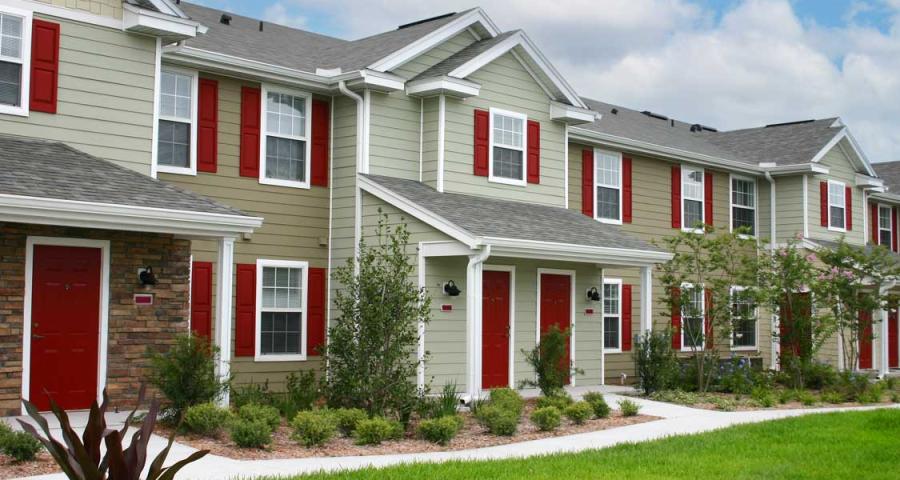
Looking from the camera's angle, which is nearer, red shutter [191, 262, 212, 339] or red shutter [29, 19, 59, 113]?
red shutter [29, 19, 59, 113]

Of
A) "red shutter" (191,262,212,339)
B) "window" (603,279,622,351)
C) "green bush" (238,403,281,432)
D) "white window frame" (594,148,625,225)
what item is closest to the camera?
"green bush" (238,403,281,432)

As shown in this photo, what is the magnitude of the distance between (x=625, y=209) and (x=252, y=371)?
960 centimetres

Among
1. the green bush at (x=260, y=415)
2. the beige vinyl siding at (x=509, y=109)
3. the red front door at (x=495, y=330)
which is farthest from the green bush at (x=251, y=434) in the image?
the beige vinyl siding at (x=509, y=109)

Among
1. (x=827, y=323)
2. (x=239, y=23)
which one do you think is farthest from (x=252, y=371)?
(x=827, y=323)

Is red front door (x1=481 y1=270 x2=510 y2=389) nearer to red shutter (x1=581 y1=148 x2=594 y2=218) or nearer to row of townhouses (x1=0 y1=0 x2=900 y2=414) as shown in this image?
row of townhouses (x1=0 y1=0 x2=900 y2=414)

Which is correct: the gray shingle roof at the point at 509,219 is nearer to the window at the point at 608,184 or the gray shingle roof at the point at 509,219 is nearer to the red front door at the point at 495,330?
the red front door at the point at 495,330

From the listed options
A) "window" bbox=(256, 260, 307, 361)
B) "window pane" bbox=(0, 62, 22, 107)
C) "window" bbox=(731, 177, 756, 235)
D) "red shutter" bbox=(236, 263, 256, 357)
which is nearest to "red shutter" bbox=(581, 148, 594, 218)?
"window" bbox=(731, 177, 756, 235)

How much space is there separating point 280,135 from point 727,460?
8.99 meters

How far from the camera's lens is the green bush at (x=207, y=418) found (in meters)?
11.5

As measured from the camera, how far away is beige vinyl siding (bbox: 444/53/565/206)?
17609mm

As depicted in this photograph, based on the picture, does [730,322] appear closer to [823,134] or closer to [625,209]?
[625,209]

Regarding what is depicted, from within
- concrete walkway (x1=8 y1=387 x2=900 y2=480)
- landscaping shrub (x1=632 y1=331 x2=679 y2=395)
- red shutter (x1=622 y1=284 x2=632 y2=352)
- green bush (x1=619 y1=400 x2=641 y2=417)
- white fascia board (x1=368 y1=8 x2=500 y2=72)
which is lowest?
concrete walkway (x1=8 y1=387 x2=900 y2=480)

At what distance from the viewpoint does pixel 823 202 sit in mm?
25766

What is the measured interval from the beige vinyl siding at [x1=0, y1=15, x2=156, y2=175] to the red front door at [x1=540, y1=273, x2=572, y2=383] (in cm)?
785
